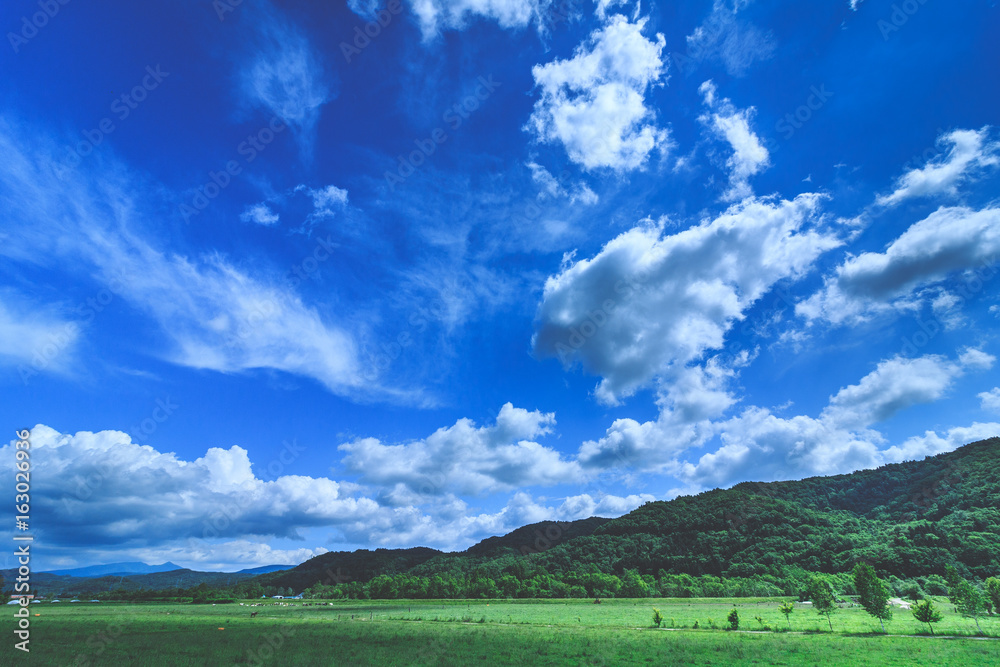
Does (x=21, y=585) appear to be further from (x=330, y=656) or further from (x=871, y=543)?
(x=871, y=543)

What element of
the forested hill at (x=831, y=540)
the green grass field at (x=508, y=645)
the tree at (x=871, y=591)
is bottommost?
the green grass field at (x=508, y=645)

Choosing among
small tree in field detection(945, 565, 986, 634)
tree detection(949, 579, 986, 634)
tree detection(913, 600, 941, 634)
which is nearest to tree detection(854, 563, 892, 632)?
tree detection(913, 600, 941, 634)

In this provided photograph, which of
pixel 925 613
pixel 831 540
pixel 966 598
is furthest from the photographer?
pixel 831 540

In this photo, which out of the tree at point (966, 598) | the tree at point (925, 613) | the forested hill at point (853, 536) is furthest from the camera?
the forested hill at point (853, 536)

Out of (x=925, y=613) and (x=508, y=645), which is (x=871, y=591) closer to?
(x=925, y=613)

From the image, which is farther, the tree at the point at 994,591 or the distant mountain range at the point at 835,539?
the distant mountain range at the point at 835,539

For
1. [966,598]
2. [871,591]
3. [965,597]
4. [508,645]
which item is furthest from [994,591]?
[508,645]

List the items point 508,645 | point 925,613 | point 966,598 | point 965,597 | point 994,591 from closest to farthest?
point 508,645
point 925,613
point 966,598
point 965,597
point 994,591

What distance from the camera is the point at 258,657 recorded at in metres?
33.9

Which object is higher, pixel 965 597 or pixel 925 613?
pixel 965 597

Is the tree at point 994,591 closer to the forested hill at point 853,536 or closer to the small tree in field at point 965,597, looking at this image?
the small tree in field at point 965,597

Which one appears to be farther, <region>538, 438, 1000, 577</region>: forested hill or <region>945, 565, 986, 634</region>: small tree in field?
<region>538, 438, 1000, 577</region>: forested hill

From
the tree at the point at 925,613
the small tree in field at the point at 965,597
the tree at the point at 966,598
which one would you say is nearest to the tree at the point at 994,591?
the small tree in field at the point at 965,597

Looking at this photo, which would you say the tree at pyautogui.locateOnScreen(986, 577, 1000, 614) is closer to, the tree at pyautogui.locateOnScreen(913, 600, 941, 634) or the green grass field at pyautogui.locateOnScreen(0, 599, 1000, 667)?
the green grass field at pyautogui.locateOnScreen(0, 599, 1000, 667)
